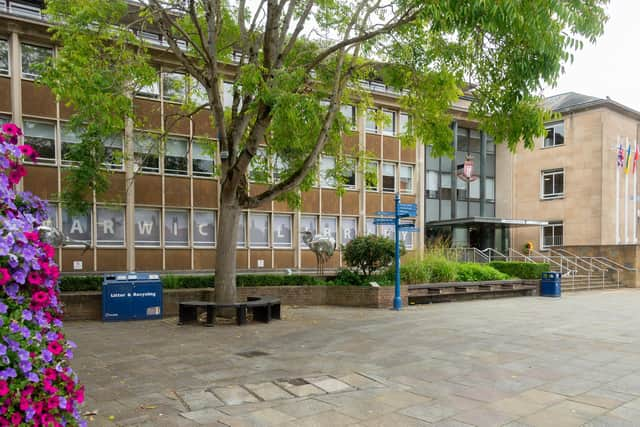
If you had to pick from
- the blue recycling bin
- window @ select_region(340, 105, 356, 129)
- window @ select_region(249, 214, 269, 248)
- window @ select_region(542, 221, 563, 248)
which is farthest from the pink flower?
window @ select_region(542, 221, 563, 248)

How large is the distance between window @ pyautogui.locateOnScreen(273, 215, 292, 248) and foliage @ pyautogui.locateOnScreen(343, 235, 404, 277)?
371 inches

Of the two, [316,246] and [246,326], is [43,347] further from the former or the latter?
[316,246]

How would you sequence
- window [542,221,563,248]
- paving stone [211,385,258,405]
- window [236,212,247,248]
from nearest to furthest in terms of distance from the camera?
1. paving stone [211,385,258,405]
2. window [236,212,247,248]
3. window [542,221,563,248]

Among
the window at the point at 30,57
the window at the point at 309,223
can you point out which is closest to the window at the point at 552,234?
the window at the point at 309,223

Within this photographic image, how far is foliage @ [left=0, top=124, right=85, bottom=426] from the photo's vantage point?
2869 mm

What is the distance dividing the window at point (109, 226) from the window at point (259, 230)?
6088 millimetres

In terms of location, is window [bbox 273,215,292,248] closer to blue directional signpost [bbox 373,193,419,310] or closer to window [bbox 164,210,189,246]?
window [bbox 164,210,189,246]

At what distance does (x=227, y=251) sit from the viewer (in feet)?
39.8

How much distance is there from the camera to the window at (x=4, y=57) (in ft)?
61.7

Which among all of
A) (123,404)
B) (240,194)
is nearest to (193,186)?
(240,194)

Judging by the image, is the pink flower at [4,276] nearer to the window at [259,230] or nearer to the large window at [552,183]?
the window at [259,230]

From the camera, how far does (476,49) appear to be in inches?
423

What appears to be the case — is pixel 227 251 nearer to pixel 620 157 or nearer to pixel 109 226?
pixel 109 226

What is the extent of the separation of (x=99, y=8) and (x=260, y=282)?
8.57 m
